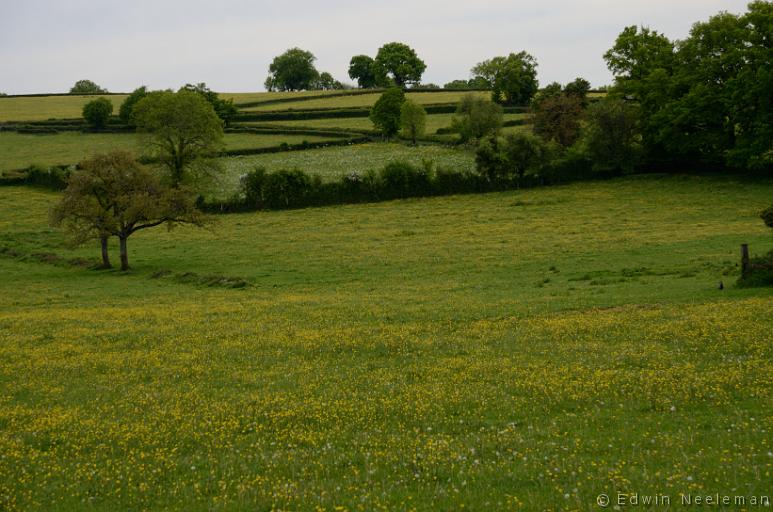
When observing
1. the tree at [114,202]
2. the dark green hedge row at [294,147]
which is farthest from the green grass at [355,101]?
the tree at [114,202]

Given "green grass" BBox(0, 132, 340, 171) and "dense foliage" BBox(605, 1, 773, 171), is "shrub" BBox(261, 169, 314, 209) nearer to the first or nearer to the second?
"green grass" BBox(0, 132, 340, 171)

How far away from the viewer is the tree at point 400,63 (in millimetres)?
189250

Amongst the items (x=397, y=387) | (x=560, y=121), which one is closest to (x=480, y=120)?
(x=560, y=121)

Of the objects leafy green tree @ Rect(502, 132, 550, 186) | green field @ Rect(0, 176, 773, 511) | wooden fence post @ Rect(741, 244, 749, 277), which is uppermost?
leafy green tree @ Rect(502, 132, 550, 186)

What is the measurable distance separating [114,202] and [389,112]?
2570 inches

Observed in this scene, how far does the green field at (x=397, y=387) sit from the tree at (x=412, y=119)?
6562cm

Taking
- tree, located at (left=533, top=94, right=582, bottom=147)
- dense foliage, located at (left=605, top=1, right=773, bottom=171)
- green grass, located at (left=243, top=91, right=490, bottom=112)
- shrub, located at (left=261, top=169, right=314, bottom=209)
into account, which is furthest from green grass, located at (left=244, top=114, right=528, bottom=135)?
shrub, located at (left=261, top=169, right=314, bottom=209)

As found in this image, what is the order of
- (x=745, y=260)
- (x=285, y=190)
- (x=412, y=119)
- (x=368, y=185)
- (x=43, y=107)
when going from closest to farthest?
(x=745, y=260), (x=285, y=190), (x=368, y=185), (x=412, y=119), (x=43, y=107)

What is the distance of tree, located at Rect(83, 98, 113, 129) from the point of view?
118 meters

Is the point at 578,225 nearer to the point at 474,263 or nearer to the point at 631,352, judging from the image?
the point at 474,263

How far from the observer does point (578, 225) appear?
186 ft

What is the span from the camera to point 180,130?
254 ft

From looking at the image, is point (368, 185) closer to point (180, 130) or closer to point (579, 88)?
point (180, 130)

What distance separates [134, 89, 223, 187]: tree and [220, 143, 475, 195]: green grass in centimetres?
489
